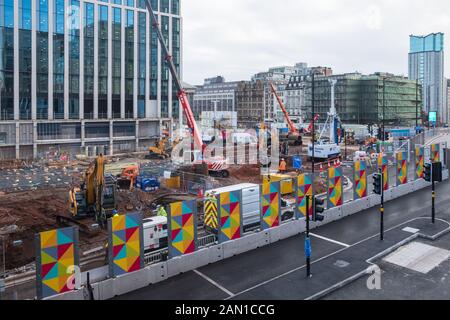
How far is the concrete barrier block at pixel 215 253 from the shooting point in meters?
17.4

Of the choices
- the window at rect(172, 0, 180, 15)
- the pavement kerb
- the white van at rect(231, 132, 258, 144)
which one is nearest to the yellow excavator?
the pavement kerb

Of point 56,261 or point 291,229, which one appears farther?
point 291,229

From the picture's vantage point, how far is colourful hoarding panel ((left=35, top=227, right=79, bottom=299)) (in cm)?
1291

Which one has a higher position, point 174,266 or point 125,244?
point 125,244

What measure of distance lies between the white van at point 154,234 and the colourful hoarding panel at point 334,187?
8826mm

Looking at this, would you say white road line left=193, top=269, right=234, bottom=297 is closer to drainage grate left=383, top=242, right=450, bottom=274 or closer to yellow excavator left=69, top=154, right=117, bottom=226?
drainage grate left=383, top=242, right=450, bottom=274

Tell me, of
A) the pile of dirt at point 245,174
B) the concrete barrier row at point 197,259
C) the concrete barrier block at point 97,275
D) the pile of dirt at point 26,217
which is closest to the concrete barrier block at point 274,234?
the concrete barrier row at point 197,259

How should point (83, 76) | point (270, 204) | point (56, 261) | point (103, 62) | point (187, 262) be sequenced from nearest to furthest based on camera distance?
point (56, 261) → point (187, 262) → point (270, 204) → point (83, 76) → point (103, 62)

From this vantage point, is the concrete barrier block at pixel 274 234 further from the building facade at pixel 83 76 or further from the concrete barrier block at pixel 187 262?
the building facade at pixel 83 76

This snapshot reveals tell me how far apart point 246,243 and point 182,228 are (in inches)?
141

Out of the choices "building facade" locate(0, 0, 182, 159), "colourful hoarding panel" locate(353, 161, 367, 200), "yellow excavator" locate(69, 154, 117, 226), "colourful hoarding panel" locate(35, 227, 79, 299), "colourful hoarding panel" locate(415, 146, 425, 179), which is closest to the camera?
"colourful hoarding panel" locate(35, 227, 79, 299)

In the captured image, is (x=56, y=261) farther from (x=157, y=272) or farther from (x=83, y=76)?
(x=83, y=76)

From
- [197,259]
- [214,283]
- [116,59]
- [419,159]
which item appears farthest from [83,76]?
[214,283]

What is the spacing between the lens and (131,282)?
15062 millimetres
